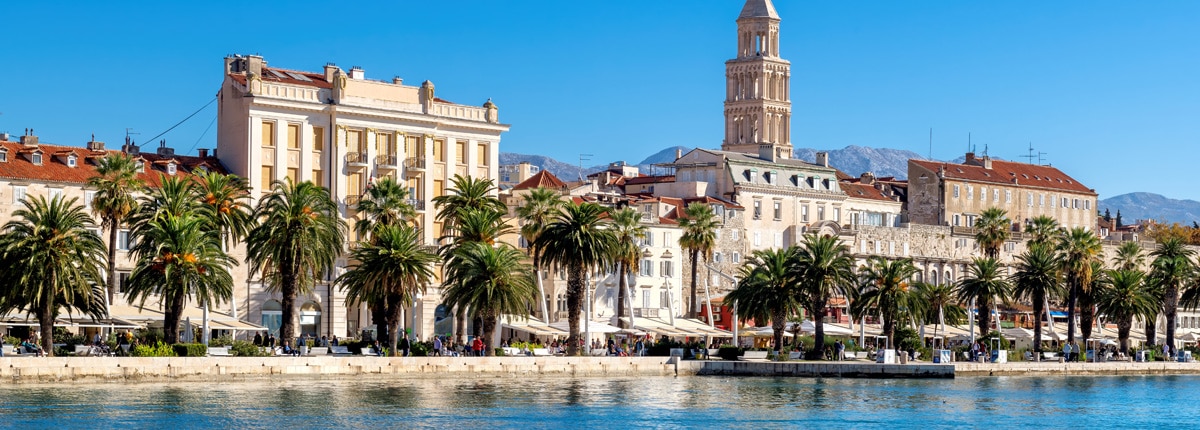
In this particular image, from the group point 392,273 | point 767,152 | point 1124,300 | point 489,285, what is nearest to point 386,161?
point 392,273

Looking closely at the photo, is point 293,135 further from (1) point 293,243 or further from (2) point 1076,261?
(2) point 1076,261

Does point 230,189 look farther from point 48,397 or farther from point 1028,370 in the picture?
point 1028,370

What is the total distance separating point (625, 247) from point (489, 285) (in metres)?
15.4

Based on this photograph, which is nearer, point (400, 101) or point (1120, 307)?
point (400, 101)

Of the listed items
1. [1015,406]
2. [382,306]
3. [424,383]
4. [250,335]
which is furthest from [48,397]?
[1015,406]

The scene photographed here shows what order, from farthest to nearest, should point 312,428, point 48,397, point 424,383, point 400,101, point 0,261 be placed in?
point 400,101 → point 424,383 → point 0,261 → point 48,397 → point 312,428

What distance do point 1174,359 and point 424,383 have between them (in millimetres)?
55668

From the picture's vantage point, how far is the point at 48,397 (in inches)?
2418

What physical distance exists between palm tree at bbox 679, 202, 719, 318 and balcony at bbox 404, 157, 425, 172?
18667 millimetres

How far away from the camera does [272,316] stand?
3725 inches

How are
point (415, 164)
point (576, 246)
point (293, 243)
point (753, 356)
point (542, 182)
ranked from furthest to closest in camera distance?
point (542, 182)
point (415, 164)
point (753, 356)
point (576, 246)
point (293, 243)

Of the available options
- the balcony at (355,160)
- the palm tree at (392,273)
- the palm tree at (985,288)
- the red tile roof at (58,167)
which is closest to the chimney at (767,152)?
the palm tree at (985,288)

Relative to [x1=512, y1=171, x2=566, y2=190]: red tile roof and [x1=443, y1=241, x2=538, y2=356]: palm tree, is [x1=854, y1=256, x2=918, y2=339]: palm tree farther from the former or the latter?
[x1=443, y1=241, x2=538, y2=356]: palm tree

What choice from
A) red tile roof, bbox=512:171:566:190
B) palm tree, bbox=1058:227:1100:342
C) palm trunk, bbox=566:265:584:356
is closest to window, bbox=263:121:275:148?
palm trunk, bbox=566:265:584:356
